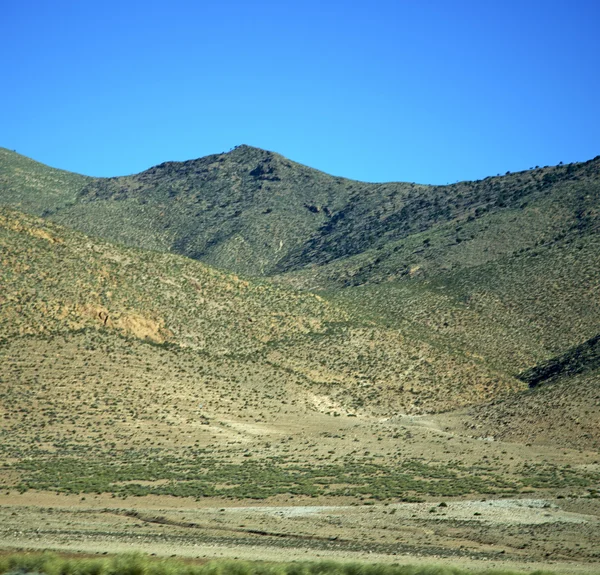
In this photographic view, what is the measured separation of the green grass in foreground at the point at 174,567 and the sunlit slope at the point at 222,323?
39228 millimetres

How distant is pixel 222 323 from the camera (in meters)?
73.4

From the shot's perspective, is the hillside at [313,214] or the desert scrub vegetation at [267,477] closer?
the desert scrub vegetation at [267,477]

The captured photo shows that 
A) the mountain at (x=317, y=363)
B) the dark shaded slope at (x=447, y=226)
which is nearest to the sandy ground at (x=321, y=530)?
the mountain at (x=317, y=363)

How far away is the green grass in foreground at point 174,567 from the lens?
22984 mm

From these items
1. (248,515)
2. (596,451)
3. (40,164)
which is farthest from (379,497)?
(40,164)

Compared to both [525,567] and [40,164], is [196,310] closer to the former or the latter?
[525,567]

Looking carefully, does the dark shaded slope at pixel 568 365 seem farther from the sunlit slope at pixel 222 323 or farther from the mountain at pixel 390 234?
the mountain at pixel 390 234

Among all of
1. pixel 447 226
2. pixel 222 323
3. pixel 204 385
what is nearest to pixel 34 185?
pixel 447 226

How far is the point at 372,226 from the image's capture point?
129 meters

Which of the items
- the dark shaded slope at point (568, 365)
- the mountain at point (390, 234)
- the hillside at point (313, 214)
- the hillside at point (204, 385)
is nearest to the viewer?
the hillside at point (204, 385)

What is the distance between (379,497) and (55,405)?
80.4 feet

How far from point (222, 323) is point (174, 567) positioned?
50339 millimetres

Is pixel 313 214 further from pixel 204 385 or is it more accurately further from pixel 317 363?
pixel 204 385

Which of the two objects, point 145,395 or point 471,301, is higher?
point 471,301
